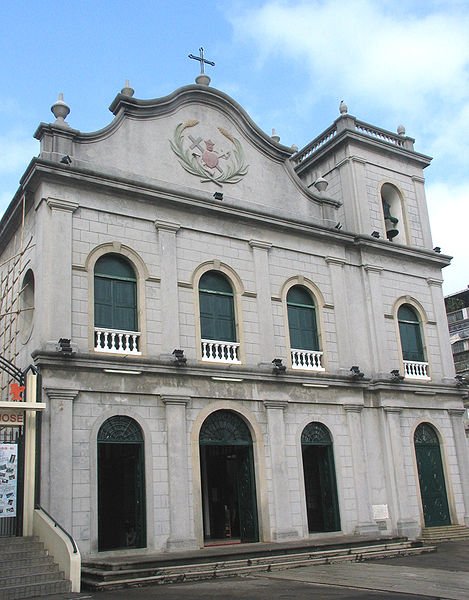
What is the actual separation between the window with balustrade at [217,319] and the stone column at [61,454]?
12.4 feet

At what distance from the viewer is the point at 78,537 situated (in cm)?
1402

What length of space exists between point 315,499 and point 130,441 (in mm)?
5989

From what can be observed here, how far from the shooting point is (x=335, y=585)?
1162 cm

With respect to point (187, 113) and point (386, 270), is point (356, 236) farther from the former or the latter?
point (187, 113)

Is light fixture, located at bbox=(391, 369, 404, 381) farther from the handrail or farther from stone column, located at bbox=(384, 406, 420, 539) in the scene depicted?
the handrail

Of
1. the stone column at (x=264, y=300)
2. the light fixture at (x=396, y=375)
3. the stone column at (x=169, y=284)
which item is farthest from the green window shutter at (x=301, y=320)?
the stone column at (x=169, y=284)

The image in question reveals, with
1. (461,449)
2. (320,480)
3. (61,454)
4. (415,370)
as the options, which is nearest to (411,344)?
(415,370)

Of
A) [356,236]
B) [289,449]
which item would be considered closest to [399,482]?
[289,449]

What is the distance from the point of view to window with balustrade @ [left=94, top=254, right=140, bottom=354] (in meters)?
15.8

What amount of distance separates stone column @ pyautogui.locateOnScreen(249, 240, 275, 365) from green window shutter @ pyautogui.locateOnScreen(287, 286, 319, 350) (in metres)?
0.87

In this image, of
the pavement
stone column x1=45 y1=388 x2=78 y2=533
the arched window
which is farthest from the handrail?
the arched window

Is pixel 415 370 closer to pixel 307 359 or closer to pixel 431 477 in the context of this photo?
pixel 431 477

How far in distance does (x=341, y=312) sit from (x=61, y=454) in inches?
360

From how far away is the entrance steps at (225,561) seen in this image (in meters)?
12.4
